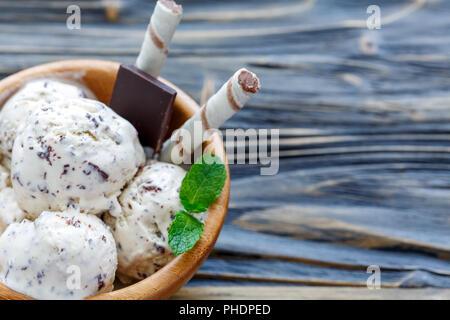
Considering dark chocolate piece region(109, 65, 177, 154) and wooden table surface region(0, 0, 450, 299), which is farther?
wooden table surface region(0, 0, 450, 299)

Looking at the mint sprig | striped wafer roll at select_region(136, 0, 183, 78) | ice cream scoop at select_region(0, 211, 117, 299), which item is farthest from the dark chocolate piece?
ice cream scoop at select_region(0, 211, 117, 299)

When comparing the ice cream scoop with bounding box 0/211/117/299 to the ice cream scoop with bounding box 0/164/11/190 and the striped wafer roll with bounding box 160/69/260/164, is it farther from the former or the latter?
the striped wafer roll with bounding box 160/69/260/164

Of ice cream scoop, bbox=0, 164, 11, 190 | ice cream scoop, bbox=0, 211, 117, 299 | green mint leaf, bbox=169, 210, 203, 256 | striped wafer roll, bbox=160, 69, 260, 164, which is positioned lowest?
ice cream scoop, bbox=0, 211, 117, 299

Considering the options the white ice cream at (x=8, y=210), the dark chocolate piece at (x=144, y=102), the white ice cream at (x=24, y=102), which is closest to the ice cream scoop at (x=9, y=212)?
the white ice cream at (x=8, y=210)

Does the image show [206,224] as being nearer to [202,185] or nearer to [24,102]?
[202,185]

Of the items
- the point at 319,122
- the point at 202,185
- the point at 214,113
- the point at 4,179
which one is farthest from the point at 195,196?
the point at 319,122
